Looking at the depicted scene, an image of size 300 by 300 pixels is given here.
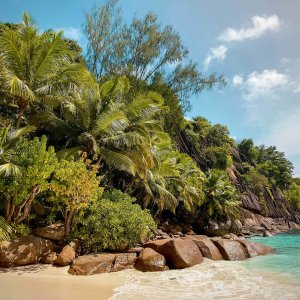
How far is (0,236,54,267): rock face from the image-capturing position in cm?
981

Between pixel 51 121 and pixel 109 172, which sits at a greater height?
pixel 51 121

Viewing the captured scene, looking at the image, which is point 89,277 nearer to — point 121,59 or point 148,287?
point 148,287

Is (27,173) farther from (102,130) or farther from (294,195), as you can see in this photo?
(294,195)

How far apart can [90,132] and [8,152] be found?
447 centimetres

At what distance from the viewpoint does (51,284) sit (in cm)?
795

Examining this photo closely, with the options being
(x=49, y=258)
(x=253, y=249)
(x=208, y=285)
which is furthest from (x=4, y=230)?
(x=253, y=249)

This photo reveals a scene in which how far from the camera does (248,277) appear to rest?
9.98 meters

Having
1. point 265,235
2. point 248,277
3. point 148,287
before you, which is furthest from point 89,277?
point 265,235

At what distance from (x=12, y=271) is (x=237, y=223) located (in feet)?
76.5

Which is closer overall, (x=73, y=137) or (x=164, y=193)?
(x=73, y=137)

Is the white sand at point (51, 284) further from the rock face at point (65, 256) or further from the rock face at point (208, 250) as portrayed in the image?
the rock face at point (208, 250)

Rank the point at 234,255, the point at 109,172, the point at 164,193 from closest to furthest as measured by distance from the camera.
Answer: the point at 234,255
the point at 109,172
the point at 164,193

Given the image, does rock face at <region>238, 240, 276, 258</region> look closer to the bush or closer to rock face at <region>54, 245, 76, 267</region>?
the bush

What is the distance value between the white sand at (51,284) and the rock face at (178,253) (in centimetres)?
253
